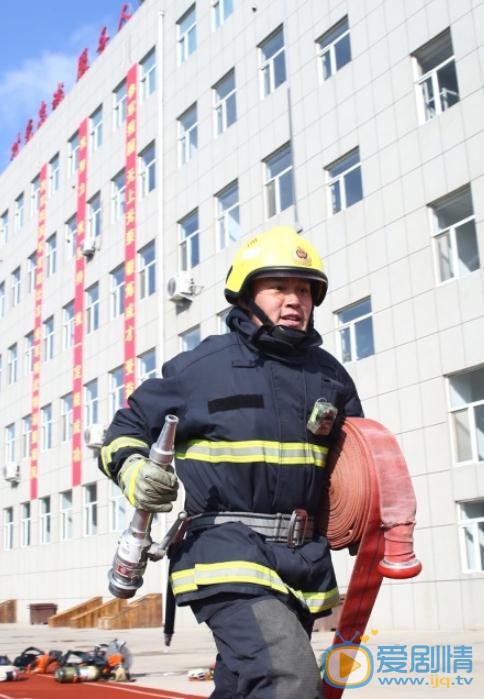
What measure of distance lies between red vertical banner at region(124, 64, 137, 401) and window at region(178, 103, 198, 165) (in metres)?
2.63

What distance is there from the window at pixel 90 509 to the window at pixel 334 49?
46.3 feet

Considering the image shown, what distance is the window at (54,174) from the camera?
32.2 meters

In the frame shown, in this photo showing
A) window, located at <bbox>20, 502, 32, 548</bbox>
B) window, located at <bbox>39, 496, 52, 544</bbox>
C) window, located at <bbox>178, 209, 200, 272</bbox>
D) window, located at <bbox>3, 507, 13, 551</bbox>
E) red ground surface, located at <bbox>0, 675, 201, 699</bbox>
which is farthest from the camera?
window, located at <bbox>3, 507, 13, 551</bbox>

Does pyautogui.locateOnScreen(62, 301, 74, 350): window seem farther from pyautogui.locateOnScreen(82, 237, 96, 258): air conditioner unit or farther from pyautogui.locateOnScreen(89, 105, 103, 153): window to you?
pyautogui.locateOnScreen(89, 105, 103, 153): window

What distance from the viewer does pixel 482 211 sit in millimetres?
13836

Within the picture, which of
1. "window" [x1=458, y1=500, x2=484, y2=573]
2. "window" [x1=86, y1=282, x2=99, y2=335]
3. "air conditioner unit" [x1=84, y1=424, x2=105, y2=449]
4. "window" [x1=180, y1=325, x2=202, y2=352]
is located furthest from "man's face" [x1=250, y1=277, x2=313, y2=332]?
"window" [x1=86, y1=282, x2=99, y2=335]

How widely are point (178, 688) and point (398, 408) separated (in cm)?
831

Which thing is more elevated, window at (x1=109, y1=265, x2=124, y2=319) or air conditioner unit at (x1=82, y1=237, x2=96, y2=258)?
air conditioner unit at (x1=82, y1=237, x2=96, y2=258)

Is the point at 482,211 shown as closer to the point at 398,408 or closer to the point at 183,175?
the point at 398,408

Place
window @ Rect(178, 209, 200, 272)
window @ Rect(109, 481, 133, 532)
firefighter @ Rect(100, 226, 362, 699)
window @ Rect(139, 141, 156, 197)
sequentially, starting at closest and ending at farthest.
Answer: firefighter @ Rect(100, 226, 362, 699), window @ Rect(178, 209, 200, 272), window @ Rect(109, 481, 133, 532), window @ Rect(139, 141, 156, 197)

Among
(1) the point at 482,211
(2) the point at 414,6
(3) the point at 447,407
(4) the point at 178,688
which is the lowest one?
(4) the point at 178,688

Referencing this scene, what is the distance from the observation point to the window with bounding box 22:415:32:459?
103 feet

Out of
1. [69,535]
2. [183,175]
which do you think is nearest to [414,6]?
[183,175]

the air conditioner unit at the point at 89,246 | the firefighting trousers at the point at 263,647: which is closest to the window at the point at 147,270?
the air conditioner unit at the point at 89,246
